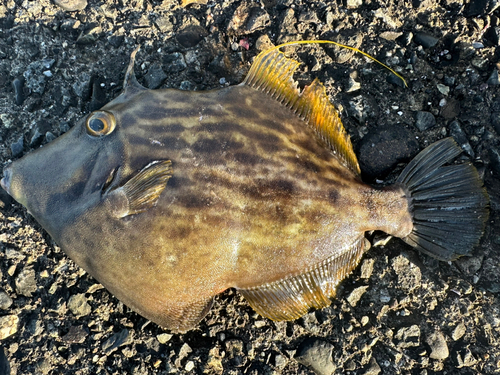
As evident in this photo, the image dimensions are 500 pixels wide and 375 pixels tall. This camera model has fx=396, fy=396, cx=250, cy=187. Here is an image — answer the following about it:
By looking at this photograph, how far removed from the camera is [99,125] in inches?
102

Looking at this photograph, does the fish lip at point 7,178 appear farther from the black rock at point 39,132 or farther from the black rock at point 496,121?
the black rock at point 496,121

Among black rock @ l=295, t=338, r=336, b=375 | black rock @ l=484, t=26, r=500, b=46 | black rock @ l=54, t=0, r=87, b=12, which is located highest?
black rock @ l=484, t=26, r=500, b=46

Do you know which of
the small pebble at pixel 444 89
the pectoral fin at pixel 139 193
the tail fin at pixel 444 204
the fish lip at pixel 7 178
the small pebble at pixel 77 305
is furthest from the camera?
the small pebble at pixel 444 89

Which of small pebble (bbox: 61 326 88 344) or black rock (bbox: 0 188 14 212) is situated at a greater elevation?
black rock (bbox: 0 188 14 212)

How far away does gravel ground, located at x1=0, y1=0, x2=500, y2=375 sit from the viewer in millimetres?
3008

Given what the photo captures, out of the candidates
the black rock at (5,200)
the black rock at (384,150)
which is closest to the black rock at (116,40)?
the black rock at (5,200)

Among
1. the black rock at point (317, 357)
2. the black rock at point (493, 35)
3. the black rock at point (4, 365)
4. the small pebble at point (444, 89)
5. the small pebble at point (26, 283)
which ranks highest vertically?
the black rock at point (493, 35)

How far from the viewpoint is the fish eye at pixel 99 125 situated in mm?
2590

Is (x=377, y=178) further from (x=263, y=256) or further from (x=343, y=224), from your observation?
(x=263, y=256)

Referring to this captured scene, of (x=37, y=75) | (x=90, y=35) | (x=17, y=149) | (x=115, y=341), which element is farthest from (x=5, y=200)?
(x=90, y=35)

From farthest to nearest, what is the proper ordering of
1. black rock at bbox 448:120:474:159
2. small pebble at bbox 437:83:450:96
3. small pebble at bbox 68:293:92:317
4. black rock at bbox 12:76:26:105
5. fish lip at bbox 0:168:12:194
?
black rock at bbox 12:76:26:105
small pebble at bbox 437:83:450:96
black rock at bbox 448:120:474:159
small pebble at bbox 68:293:92:317
fish lip at bbox 0:168:12:194

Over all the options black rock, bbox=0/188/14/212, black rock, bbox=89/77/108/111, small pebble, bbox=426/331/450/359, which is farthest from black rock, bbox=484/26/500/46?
black rock, bbox=0/188/14/212

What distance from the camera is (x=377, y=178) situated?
125 inches

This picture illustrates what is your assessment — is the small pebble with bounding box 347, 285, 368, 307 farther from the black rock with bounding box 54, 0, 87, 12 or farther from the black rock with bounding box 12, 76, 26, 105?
the black rock with bounding box 54, 0, 87, 12
